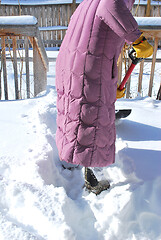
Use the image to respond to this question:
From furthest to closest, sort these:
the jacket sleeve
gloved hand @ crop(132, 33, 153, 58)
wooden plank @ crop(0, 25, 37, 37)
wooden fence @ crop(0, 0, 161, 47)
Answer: wooden fence @ crop(0, 0, 161, 47) < wooden plank @ crop(0, 25, 37, 37) < gloved hand @ crop(132, 33, 153, 58) < the jacket sleeve

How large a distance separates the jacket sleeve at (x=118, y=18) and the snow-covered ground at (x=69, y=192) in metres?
0.88

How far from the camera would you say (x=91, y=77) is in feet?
3.79

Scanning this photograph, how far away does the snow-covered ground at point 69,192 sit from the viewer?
105cm

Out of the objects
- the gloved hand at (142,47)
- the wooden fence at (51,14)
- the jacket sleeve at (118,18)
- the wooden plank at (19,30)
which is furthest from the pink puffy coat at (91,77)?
the wooden fence at (51,14)

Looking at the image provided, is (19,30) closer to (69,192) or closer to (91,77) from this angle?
(91,77)

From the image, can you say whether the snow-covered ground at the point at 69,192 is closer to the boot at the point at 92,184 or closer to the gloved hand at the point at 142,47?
the boot at the point at 92,184

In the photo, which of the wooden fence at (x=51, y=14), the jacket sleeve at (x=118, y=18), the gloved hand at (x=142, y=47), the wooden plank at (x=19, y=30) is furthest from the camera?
the wooden fence at (x=51, y=14)

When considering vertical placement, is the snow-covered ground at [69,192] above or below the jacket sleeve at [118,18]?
below

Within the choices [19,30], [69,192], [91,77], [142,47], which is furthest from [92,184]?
[19,30]

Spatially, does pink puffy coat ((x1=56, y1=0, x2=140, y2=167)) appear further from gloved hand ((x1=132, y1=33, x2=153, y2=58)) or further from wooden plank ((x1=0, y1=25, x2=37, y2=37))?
wooden plank ((x1=0, y1=25, x2=37, y2=37))

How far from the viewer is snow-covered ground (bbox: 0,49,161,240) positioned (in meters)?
1.05

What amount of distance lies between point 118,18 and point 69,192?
42.3 inches

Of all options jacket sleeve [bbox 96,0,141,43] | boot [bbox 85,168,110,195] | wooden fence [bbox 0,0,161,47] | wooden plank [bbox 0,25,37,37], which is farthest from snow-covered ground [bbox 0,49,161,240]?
wooden fence [bbox 0,0,161,47]

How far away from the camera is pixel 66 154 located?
129 centimetres
